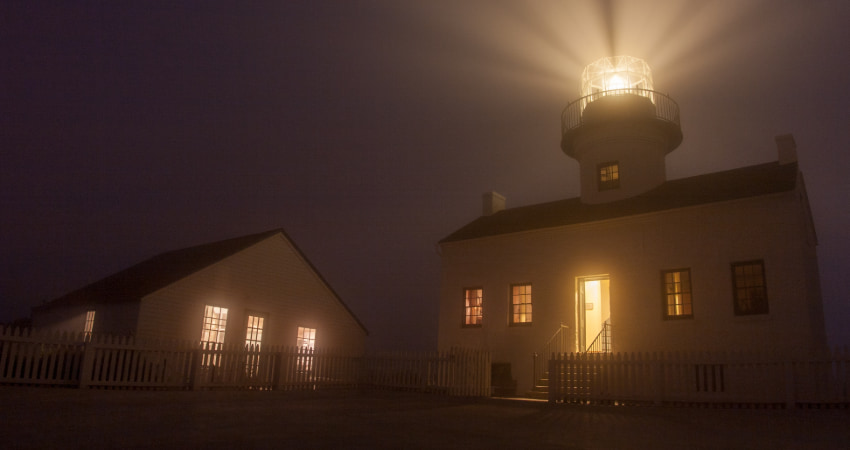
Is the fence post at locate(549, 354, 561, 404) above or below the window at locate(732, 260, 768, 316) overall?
below

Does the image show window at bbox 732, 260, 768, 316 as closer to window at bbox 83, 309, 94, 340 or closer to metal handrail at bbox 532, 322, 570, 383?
metal handrail at bbox 532, 322, 570, 383

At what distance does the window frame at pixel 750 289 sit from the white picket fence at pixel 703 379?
1.54 metres

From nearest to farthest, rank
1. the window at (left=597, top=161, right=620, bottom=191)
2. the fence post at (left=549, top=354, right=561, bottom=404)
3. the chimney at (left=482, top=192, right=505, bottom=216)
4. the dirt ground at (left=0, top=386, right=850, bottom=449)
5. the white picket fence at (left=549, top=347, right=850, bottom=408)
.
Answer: the dirt ground at (left=0, top=386, right=850, bottom=449), the white picket fence at (left=549, top=347, right=850, bottom=408), the fence post at (left=549, top=354, right=561, bottom=404), the window at (left=597, top=161, right=620, bottom=191), the chimney at (left=482, top=192, right=505, bottom=216)

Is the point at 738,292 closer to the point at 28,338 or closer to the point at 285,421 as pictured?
the point at 285,421

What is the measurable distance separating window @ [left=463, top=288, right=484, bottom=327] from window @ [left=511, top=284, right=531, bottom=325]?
118 cm

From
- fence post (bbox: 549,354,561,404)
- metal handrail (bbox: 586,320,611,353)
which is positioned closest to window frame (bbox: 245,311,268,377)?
fence post (bbox: 549,354,561,404)

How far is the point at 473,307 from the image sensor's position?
749 inches

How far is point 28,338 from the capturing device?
41.7 feet

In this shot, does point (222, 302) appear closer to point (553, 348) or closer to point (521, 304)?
point (521, 304)

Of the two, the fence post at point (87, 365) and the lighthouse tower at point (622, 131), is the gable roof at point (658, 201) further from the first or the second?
the fence post at point (87, 365)

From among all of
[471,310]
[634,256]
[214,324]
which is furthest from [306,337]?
[634,256]

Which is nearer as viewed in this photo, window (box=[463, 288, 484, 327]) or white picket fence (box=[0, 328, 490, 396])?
white picket fence (box=[0, 328, 490, 396])

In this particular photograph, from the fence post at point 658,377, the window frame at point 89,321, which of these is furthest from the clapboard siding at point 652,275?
the window frame at point 89,321

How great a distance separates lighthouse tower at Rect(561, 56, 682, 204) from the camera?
17781 millimetres
